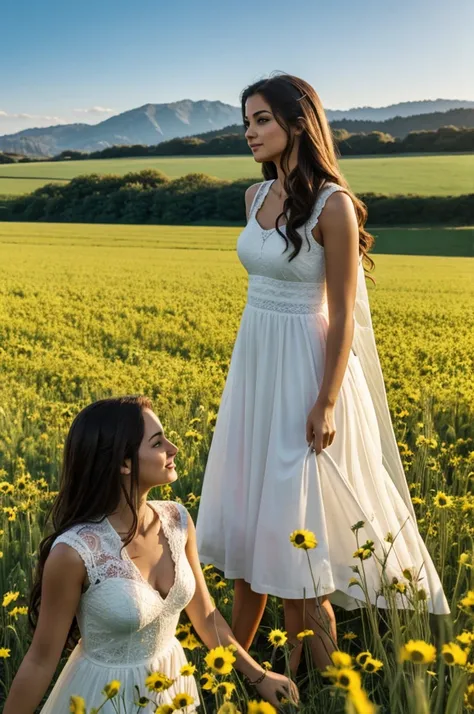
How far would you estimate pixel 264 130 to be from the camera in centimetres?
237

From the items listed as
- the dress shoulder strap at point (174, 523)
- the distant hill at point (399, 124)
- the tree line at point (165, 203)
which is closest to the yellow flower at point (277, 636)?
the dress shoulder strap at point (174, 523)

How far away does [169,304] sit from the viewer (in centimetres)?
1180

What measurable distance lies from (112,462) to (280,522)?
2.39 feet

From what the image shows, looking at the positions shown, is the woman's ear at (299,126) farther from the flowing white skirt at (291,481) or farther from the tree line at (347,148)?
the tree line at (347,148)

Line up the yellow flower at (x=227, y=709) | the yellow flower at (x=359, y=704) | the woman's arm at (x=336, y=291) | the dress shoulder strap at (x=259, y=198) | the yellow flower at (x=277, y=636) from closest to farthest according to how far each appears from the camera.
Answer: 1. the yellow flower at (x=359, y=704)
2. the yellow flower at (x=227, y=709)
3. the yellow flower at (x=277, y=636)
4. the woman's arm at (x=336, y=291)
5. the dress shoulder strap at (x=259, y=198)

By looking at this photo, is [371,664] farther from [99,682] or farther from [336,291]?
[336,291]

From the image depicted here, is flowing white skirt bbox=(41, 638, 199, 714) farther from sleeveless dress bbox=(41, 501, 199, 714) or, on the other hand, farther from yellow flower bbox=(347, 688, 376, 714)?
yellow flower bbox=(347, 688, 376, 714)

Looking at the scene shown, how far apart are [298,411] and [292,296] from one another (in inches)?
14.4

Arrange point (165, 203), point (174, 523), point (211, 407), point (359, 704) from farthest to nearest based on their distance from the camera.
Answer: point (165, 203), point (211, 407), point (174, 523), point (359, 704)

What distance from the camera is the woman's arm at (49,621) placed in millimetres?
1731

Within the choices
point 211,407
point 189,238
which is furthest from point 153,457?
point 189,238

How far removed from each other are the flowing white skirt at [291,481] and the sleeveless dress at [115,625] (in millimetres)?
531

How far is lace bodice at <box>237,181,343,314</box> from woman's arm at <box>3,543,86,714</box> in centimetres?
109

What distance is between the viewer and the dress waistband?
246 centimetres
